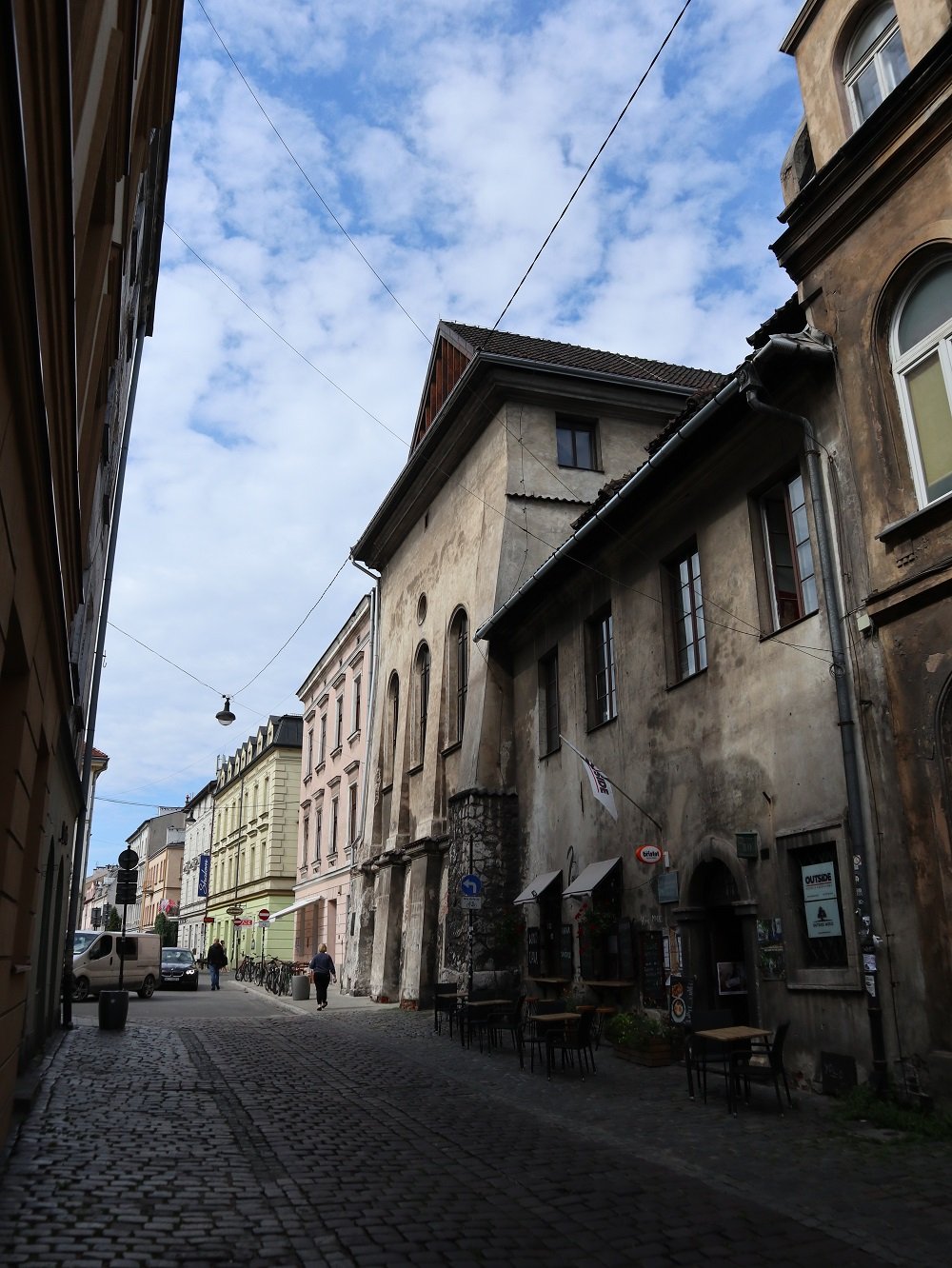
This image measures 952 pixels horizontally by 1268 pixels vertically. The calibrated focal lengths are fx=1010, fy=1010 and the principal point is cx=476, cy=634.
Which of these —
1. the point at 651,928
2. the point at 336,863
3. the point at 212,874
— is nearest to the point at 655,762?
the point at 651,928

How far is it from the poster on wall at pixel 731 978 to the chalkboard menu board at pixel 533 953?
20.0ft

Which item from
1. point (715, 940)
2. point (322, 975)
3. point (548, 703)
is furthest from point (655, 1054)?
point (322, 975)

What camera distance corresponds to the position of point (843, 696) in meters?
9.47

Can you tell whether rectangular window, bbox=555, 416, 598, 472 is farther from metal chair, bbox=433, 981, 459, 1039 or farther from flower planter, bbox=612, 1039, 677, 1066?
flower planter, bbox=612, 1039, 677, 1066

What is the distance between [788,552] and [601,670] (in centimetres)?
508

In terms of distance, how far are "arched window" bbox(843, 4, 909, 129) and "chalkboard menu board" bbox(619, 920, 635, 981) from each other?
1012cm

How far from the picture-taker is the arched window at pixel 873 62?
32.7 feet

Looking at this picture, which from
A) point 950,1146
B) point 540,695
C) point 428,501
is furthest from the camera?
point 428,501

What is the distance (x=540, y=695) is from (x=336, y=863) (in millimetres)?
18032

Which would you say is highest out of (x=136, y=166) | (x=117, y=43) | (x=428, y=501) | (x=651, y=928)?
(x=428, y=501)

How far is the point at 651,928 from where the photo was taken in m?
13.3

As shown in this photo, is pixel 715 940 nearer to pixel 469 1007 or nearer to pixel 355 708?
pixel 469 1007

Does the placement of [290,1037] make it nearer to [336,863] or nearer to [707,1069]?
[707,1069]

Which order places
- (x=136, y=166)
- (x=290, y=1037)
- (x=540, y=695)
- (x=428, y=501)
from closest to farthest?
(x=136, y=166)
(x=290, y=1037)
(x=540, y=695)
(x=428, y=501)
